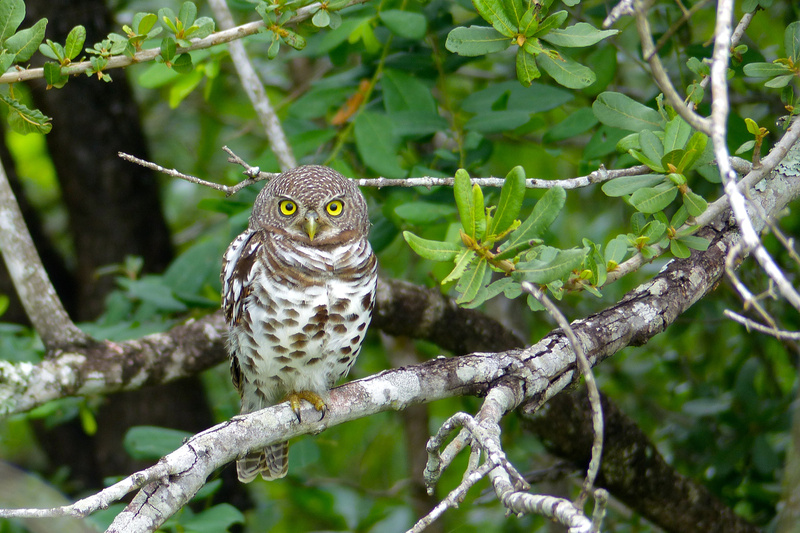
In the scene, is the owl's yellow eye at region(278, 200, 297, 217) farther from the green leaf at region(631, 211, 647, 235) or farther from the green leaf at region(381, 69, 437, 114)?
the green leaf at region(631, 211, 647, 235)


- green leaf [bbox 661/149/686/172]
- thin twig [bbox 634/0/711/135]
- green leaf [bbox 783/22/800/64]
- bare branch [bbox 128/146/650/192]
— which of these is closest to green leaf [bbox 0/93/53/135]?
bare branch [bbox 128/146/650/192]

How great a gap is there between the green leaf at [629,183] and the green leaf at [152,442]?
2.13 metres

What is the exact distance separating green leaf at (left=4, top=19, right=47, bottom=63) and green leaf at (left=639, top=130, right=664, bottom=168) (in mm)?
1891

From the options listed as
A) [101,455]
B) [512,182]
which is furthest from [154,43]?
[101,455]

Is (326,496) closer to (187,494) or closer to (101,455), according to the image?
(101,455)

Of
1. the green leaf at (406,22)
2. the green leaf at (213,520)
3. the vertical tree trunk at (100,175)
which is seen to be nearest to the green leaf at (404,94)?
the green leaf at (406,22)

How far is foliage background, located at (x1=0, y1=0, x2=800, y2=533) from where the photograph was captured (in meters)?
3.24

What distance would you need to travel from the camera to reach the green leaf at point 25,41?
2.27m

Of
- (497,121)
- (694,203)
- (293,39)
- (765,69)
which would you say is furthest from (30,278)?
(765,69)

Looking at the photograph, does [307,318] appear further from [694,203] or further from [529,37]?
[694,203]

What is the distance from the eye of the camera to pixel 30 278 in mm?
3027

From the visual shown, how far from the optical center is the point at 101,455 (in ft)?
17.0

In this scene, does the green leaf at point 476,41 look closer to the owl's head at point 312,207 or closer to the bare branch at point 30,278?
the owl's head at point 312,207

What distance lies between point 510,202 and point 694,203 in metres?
0.63
